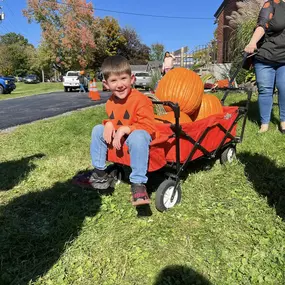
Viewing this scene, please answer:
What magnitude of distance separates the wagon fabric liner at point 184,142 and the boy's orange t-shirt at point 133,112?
0.42 feet

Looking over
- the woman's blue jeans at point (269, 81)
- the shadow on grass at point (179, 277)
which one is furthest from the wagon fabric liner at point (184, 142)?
the woman's blue jeans at point (269, 81)

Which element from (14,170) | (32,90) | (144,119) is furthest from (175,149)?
(32,90)

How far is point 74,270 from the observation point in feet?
6.73

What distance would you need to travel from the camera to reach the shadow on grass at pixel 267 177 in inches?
115

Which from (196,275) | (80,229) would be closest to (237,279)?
(196,275)

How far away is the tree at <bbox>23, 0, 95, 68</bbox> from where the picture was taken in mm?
37250

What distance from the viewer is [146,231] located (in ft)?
8.18

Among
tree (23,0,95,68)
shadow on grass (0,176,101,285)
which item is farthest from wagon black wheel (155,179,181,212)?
tree (23,0,95,68)

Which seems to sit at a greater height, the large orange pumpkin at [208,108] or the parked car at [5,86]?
the large orange pumpkin at [208,108]

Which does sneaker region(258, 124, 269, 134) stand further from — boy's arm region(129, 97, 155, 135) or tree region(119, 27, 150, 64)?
tree region(119, 27, 150, 64)

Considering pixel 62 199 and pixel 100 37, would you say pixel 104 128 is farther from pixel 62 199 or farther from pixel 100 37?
pixel 100 37

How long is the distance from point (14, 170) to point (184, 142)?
2.34m

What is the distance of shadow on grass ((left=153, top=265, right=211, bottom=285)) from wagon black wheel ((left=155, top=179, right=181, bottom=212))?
72 cm

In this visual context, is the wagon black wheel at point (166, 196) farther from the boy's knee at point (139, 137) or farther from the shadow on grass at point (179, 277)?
the shadow on grass at point (179, 277)
